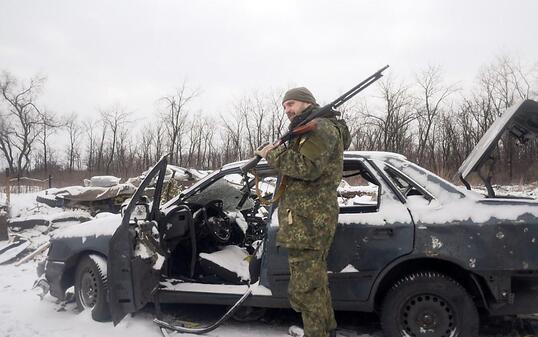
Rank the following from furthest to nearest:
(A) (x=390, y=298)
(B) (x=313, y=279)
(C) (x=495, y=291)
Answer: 1. (A) (x=390, y=298)
2. (C) (x=495, y=291)
3. (B) (x=313, y=279)

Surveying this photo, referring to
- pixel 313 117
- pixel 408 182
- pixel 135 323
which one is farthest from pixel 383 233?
pixel 135 323

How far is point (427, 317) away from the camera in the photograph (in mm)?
3172

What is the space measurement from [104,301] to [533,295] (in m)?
3.69

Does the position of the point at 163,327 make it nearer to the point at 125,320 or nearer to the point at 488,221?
the point at 125,320

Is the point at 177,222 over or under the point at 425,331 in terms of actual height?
over

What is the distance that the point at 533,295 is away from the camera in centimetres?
312

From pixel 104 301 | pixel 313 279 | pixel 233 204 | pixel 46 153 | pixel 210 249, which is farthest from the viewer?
pixel 46 153

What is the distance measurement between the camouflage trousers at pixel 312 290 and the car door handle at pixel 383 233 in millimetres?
553

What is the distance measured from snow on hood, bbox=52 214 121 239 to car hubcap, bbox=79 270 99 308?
387 millimetres

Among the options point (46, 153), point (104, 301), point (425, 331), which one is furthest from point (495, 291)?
point (46, 153)

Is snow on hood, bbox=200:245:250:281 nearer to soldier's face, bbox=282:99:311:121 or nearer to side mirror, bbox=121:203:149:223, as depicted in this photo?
side mirror, bbox=121:203:149:223

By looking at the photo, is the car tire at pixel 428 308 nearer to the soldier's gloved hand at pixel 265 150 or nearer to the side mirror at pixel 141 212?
the soldier's gloved hand at pixel 265 150

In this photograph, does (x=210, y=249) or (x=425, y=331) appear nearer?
(x=425, y=331)

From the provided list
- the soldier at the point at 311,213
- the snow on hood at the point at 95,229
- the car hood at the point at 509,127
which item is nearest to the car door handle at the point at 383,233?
the soldier at the point at 311,213
